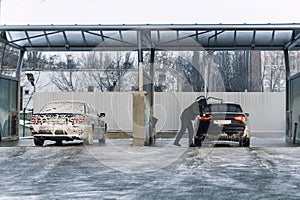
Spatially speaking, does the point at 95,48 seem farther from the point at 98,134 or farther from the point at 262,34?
the point at 262,34

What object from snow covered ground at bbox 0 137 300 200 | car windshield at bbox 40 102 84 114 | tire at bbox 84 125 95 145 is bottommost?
snow covered ground at bbox 0 137 300 200

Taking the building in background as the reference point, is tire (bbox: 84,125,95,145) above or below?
below

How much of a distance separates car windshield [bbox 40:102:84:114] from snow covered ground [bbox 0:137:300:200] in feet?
9.63

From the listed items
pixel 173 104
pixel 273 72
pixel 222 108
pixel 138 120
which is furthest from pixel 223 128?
pixel 273 72

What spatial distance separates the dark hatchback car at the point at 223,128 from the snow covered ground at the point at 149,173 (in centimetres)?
237

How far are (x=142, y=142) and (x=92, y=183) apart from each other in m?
7.16

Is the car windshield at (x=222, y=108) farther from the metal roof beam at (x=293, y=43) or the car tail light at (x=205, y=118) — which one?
the metal roof beam at (x=293, y=43)

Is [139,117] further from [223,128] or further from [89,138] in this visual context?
[223,128]

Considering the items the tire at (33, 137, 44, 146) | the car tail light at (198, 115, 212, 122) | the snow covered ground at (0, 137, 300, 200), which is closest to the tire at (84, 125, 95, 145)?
the tire at (33, 137, 44, 146)

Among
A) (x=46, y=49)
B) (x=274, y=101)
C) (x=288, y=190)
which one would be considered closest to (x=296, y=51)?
(x=274, y=101)

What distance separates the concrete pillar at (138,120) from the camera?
14.8 meters

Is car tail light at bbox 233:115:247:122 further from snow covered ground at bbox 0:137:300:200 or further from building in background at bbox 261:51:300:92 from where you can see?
building in background at bbox 261:51:300:92

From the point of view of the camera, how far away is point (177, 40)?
59.6ft

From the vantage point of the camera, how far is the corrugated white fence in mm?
26781
